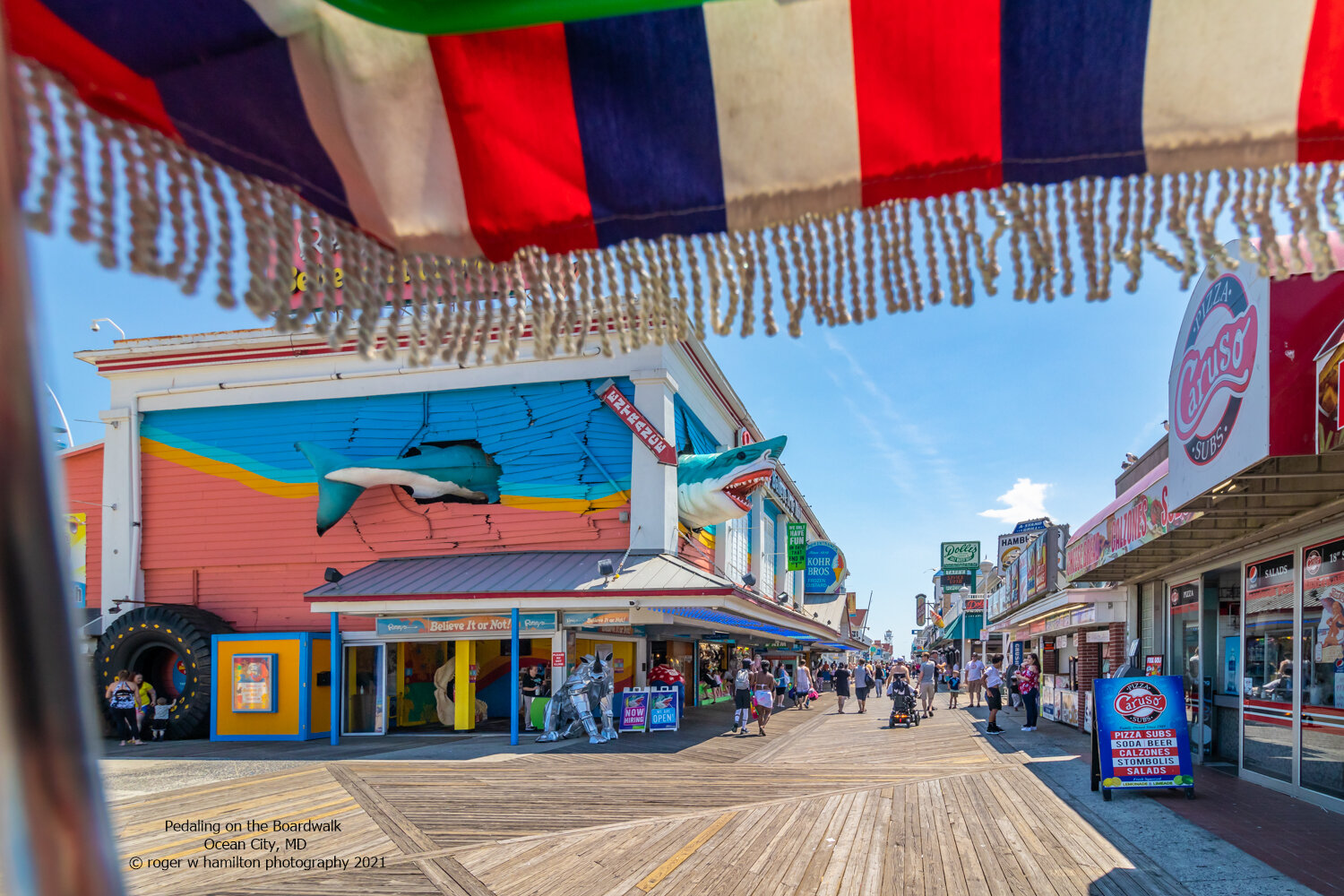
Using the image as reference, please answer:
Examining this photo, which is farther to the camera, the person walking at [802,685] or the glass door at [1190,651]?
the person walking at [802,685]

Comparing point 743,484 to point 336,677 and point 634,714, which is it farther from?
point 336,677

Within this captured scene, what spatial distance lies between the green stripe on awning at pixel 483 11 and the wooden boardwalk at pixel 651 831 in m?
5.78

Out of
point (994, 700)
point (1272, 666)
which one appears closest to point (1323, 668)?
point (1272, 666)

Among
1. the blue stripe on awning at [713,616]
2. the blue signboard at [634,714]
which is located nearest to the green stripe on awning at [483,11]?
the blue stripe on awning at [713,616]

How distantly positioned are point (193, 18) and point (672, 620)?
1535cm

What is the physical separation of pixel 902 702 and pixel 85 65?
18.9m

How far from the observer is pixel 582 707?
15.2m

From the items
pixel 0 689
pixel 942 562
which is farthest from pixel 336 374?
pixel 942 562

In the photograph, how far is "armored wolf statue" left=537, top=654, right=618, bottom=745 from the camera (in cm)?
1512

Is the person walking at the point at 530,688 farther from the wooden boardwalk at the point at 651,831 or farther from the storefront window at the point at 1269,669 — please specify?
the storefront window at the point at 1269,669

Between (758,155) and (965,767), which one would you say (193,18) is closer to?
(758,155)

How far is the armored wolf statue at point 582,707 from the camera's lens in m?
15.1

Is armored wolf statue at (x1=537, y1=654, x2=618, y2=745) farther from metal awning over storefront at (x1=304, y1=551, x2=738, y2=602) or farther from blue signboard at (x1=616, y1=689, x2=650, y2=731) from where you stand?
metal awning over storefront at (x1=304, y1=551, x2=738, y2=602)

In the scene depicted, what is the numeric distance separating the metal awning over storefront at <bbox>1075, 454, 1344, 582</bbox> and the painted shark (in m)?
11.4
